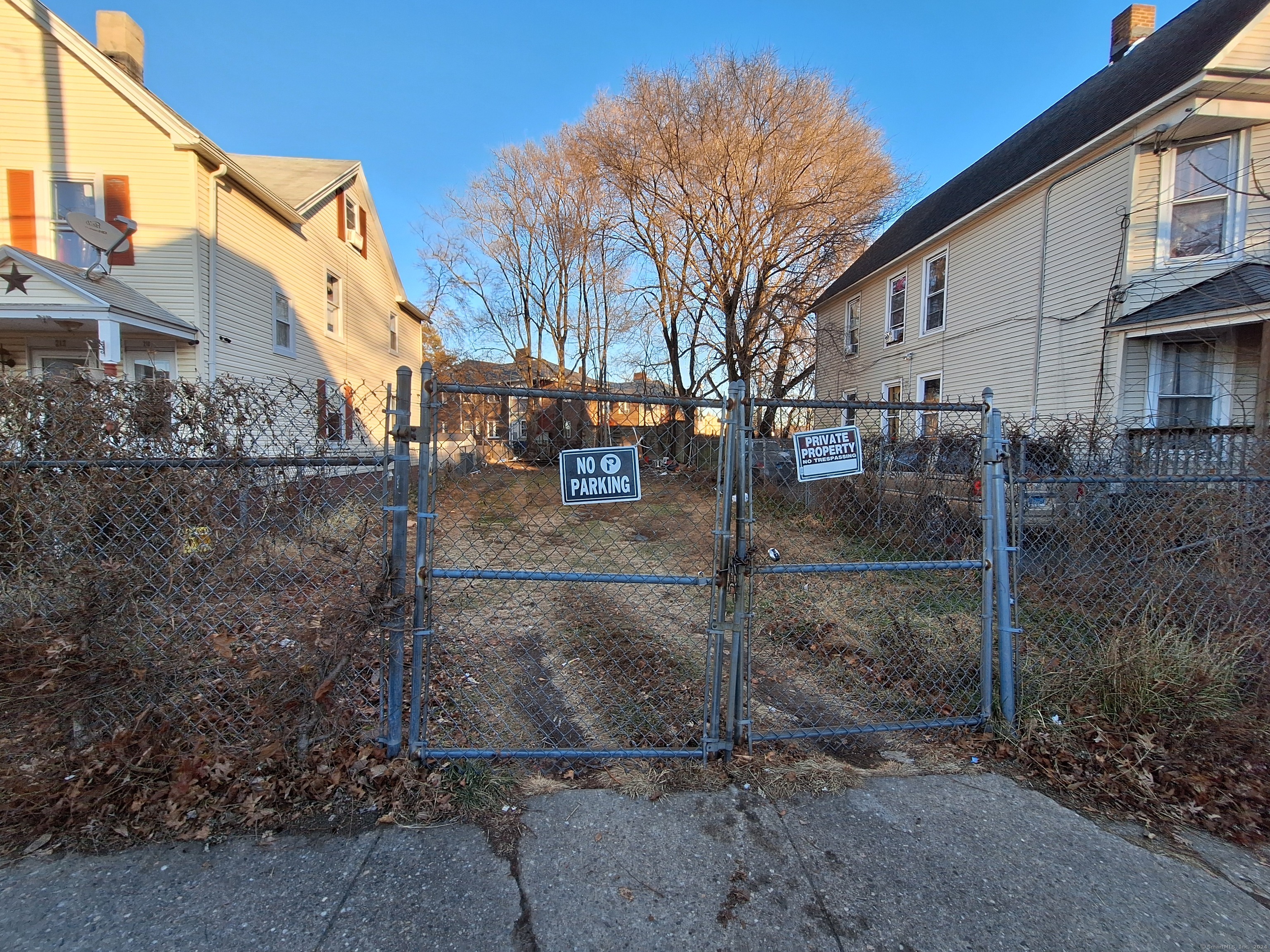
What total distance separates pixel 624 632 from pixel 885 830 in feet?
7.93

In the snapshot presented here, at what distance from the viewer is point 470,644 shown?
4.11m

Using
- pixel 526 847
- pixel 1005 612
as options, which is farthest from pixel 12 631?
pixel 1005 612

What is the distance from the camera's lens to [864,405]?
250 centimetres

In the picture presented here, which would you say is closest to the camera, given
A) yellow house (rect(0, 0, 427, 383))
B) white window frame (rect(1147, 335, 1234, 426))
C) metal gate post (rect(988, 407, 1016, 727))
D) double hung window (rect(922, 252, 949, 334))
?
metal gate post (rect(988, 407, 1016, 727))

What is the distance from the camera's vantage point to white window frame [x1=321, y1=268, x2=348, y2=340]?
539 inches

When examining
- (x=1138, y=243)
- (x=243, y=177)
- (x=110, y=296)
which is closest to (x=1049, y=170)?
(x=1138, y=243)

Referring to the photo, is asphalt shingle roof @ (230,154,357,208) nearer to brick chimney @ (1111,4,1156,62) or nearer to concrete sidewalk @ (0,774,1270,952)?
concrete sidewalk @ (0,774,1270,952)

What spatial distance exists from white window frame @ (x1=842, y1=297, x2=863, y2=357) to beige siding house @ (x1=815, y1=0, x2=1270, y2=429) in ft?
13.7

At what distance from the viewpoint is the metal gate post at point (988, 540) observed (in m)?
2.79

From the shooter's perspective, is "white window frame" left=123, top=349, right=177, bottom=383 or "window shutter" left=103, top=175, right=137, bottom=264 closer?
"window shutter" left=103, top=175, right=137, bottom=264

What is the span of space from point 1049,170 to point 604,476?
1180 centimetres

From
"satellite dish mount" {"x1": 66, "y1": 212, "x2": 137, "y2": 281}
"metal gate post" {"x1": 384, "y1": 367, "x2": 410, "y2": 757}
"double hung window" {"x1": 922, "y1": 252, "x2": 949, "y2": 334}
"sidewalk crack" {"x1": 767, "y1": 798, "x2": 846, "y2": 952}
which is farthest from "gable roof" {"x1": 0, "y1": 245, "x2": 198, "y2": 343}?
"double hung window" {"x1": 922, "y1": 252, "x2": 949, "y2": 334}

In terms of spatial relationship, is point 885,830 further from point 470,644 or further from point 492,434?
point 470,644

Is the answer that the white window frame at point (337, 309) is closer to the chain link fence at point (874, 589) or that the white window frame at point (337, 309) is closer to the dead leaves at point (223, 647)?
the chain link fence at point (874, 589)
